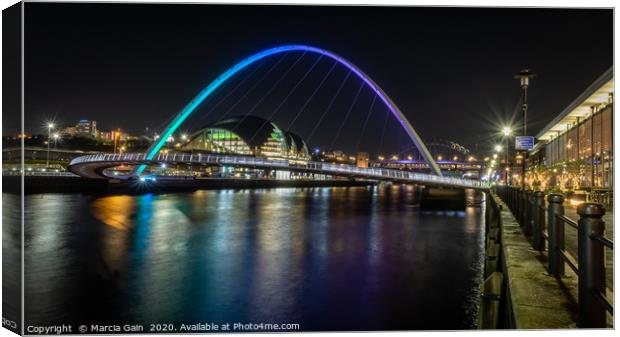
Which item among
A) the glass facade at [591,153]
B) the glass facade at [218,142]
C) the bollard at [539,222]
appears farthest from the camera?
the glass facade at [218,142]

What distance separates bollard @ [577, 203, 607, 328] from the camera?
2.92m

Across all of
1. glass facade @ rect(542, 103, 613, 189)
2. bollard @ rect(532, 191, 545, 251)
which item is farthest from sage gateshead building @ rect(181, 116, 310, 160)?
bollard @ rect(532, 191, 545, 251)

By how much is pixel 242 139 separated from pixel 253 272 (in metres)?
102

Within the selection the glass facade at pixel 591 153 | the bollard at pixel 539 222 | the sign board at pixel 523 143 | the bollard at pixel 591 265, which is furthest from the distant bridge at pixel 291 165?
the bollard at pixel 591 265

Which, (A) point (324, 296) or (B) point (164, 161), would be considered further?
(B) point (164, 161)

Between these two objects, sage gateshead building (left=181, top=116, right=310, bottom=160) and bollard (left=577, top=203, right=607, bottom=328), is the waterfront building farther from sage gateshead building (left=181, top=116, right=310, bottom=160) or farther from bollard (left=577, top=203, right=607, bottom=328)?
bollard (left=577, top=203, right=607, bottom=328)

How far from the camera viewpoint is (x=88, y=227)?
77.5ft

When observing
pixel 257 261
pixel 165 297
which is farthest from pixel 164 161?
pixel 165 297

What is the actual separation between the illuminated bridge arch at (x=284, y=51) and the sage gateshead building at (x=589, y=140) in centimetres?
1664

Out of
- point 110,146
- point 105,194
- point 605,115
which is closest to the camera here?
point 605,115

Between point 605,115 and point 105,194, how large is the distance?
142 ft

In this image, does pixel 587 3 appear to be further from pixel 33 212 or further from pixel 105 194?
pixel 105 194

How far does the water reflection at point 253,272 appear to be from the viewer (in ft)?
31.1

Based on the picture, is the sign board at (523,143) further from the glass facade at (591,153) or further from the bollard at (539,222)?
the bollard at (539,222)
